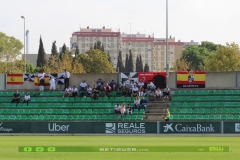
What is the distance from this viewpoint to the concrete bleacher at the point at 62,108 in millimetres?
47406

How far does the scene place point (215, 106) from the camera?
48250 millimetres

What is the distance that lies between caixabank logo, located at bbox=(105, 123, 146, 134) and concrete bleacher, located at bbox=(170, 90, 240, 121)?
148 inches

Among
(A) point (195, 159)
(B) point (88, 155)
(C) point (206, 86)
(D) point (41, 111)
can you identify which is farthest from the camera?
(C) point (206, 86)

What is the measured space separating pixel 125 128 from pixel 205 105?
27.8 feet

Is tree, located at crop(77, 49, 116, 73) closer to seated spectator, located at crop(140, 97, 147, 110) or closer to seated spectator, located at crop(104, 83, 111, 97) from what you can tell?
seated spectator, located at crop(104, 83, 111, 97)

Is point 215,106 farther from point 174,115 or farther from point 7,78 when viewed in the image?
point 7,78

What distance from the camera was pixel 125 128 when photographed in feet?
142

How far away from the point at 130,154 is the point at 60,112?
81.1 feet

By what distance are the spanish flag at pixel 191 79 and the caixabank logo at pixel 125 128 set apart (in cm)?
1107

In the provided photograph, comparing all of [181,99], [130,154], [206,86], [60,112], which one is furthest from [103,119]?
[130,154]

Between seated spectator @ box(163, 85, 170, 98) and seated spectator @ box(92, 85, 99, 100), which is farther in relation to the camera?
seated spectator @ box(92, 85, 99, 100)

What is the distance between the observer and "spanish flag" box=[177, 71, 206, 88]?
174 feet

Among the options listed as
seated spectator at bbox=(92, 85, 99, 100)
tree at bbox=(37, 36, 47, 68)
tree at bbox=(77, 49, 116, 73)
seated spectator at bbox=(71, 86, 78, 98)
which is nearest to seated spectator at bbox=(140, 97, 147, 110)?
seated spectator at bbox=(92, 85, 99, 100)

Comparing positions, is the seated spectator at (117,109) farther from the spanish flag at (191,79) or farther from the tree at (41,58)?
the tree at (41,58)
